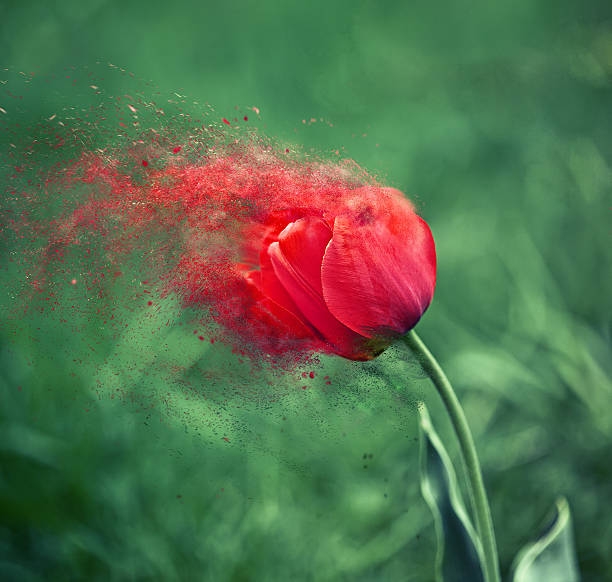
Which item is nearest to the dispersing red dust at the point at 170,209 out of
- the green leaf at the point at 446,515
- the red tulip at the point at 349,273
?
the red tulip at the point at 349,273

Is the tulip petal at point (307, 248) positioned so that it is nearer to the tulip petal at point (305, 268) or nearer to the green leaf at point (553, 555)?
the tulip petal at point (305, 268)

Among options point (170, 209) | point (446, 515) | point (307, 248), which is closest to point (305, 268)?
point (307, 248)

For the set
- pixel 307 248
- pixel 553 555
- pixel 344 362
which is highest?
pixel 307 248

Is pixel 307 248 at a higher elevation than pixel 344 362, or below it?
higher

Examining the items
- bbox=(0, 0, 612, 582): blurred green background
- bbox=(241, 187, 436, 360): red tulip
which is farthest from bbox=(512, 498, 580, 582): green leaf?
bbox=(241, 187, 436, 360): red tulip

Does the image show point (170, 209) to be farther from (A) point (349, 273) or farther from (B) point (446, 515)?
(B) point (446, 515)
